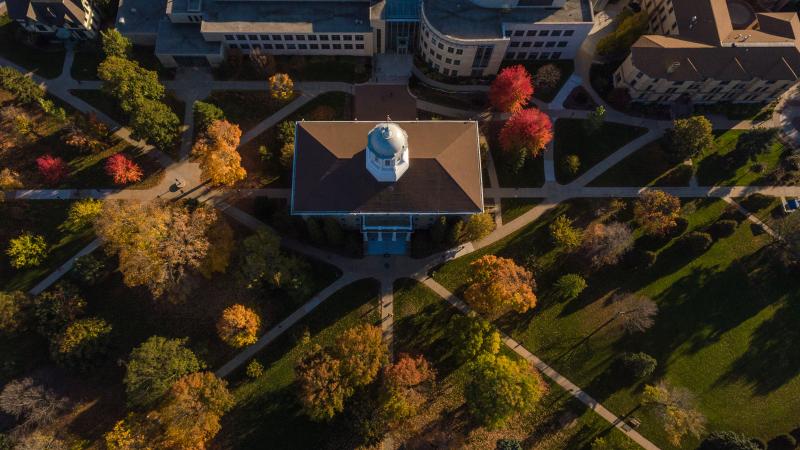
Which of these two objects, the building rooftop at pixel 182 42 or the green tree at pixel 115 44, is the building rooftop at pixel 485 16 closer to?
the building rooftop at pixel 182 42

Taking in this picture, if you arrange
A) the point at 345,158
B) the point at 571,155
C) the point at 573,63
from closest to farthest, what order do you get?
the point at 345,158 → the point at 571,155 → the point at 573,63

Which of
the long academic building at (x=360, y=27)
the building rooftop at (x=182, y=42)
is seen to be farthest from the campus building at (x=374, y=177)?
the building rooftop at (x=182, y=42)

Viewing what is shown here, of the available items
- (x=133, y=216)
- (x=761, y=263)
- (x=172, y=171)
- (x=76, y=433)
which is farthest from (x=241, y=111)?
(x=761, y=263)

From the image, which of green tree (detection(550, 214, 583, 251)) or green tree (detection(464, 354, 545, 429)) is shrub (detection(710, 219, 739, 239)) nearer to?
green tree (detection(550, 214, 583, 251))

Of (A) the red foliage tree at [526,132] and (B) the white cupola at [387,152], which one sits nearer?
(B) the white cupola at [387,152]

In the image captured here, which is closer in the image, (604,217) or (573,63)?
(604,217)

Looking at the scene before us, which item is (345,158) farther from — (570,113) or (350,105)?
(570,113)

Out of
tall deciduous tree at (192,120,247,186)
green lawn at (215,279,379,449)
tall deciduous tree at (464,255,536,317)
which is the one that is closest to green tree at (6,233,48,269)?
tall deciduous tree at (192,120,247,186)

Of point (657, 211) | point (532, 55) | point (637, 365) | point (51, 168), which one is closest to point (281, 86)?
point (51, 168)
